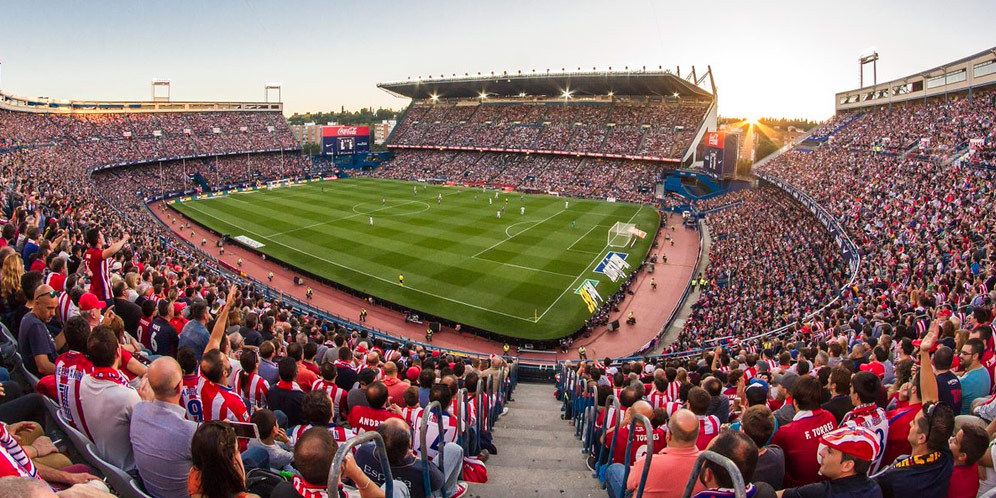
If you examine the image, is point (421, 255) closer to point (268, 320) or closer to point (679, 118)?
point (268, 320)

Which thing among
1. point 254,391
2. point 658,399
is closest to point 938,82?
point 658,399

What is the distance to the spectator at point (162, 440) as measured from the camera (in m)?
4.07

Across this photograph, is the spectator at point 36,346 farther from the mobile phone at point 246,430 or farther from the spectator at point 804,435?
the spectator at point 804,435

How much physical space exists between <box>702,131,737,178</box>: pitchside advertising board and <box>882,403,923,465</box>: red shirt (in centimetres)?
5832

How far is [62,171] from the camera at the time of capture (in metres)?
43.4

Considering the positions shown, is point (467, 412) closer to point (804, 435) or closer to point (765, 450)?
point (765, 450)

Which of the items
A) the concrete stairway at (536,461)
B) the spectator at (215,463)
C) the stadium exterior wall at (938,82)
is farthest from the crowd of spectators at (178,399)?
the stadium exterior wall at (938,82)

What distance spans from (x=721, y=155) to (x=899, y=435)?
58.7 meters

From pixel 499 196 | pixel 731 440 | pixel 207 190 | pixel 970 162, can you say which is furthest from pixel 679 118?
pixel 731 440

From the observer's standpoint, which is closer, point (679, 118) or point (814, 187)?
point (814, 187)

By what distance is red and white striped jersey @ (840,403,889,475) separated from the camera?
5.00 meters

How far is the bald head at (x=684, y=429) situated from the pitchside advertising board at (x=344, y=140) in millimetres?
90759

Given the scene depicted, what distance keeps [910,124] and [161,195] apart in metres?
78.7

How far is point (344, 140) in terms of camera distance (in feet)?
295
